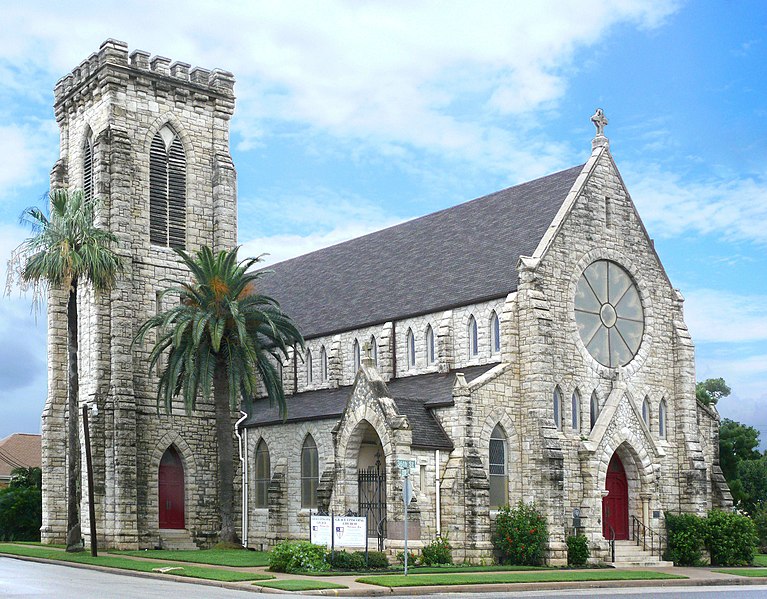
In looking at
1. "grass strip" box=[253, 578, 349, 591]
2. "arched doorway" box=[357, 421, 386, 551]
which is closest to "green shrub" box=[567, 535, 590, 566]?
"arched doorway" box=[357, 421, 386, 551]

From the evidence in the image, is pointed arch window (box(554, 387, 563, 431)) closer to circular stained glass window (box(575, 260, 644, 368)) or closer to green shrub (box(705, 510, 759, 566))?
circular stained glass window (box(575, 260, 644, 368))

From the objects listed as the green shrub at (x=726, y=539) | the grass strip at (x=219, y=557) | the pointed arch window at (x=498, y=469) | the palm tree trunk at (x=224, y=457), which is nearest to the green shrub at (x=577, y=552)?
the pointed arch window at (x=498, y=469)

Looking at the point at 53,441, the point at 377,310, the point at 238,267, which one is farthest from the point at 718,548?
the point at 53,441

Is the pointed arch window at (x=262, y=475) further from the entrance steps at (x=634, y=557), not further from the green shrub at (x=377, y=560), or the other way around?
the entrance steps at (x=634, y=557)

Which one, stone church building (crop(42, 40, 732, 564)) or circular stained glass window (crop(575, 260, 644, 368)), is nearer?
stone church building (crop(42, 40, 732, 564))

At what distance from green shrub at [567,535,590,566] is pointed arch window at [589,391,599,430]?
4.40 metres

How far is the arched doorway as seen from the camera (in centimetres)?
3662

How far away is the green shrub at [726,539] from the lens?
40.7 meters

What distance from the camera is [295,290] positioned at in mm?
55375

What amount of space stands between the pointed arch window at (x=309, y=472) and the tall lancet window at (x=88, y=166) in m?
14.9

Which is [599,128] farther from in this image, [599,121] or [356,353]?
[356,353]

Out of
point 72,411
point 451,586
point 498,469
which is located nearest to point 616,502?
point 498,469

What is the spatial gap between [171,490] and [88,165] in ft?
48.5

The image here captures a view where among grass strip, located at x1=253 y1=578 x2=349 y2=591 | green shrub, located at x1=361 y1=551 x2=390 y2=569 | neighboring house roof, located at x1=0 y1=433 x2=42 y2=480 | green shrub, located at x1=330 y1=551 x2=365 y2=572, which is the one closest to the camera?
grass strip, located at x1=253 y1=578 x2=349 y2=591
